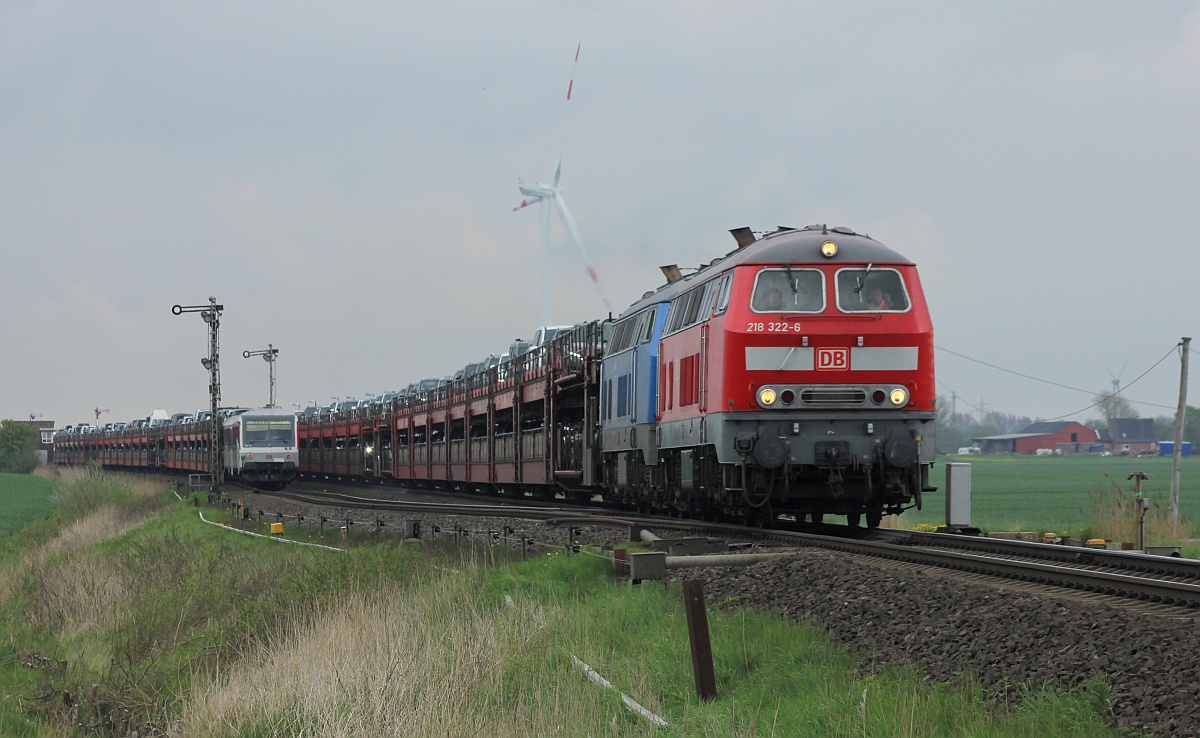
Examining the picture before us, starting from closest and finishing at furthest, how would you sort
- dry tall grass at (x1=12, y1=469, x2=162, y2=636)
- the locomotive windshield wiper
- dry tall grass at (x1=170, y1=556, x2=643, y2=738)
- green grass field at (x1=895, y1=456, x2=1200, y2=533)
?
dry tall grass at (x1=170, y1=556, x2=643, y2=738) → the locomotive windshield wiper → dry tall grass at (x1=12, y1=469, x2=162, y2=636) → green grass field at (x1=895, y1=456, x2=1200, y2=533)

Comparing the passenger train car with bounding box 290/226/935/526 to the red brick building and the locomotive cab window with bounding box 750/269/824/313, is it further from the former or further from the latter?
the red brick building

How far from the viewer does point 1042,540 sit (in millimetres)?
16188

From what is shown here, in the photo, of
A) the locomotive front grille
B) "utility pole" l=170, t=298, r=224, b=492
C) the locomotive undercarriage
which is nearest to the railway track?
the locomotive undercarriage

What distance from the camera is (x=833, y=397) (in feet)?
49.6

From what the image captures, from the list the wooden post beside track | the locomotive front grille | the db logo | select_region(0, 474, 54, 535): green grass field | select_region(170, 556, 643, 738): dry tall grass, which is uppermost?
the db logo

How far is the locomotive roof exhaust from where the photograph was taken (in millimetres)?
18312

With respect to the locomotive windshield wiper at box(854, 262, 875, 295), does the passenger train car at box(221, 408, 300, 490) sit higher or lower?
lower

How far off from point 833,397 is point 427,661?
22.1ft

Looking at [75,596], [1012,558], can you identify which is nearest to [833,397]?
[1012,558]

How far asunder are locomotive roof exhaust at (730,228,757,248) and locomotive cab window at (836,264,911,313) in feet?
9.36

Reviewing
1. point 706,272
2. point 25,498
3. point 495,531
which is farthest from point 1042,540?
point 25,498

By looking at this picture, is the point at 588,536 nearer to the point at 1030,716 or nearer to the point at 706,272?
the point at 706,272

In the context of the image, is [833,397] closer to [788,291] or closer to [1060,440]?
[788,291]

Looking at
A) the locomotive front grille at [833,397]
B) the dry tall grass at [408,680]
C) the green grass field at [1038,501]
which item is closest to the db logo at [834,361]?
the locomotive front grille at [833,397]
